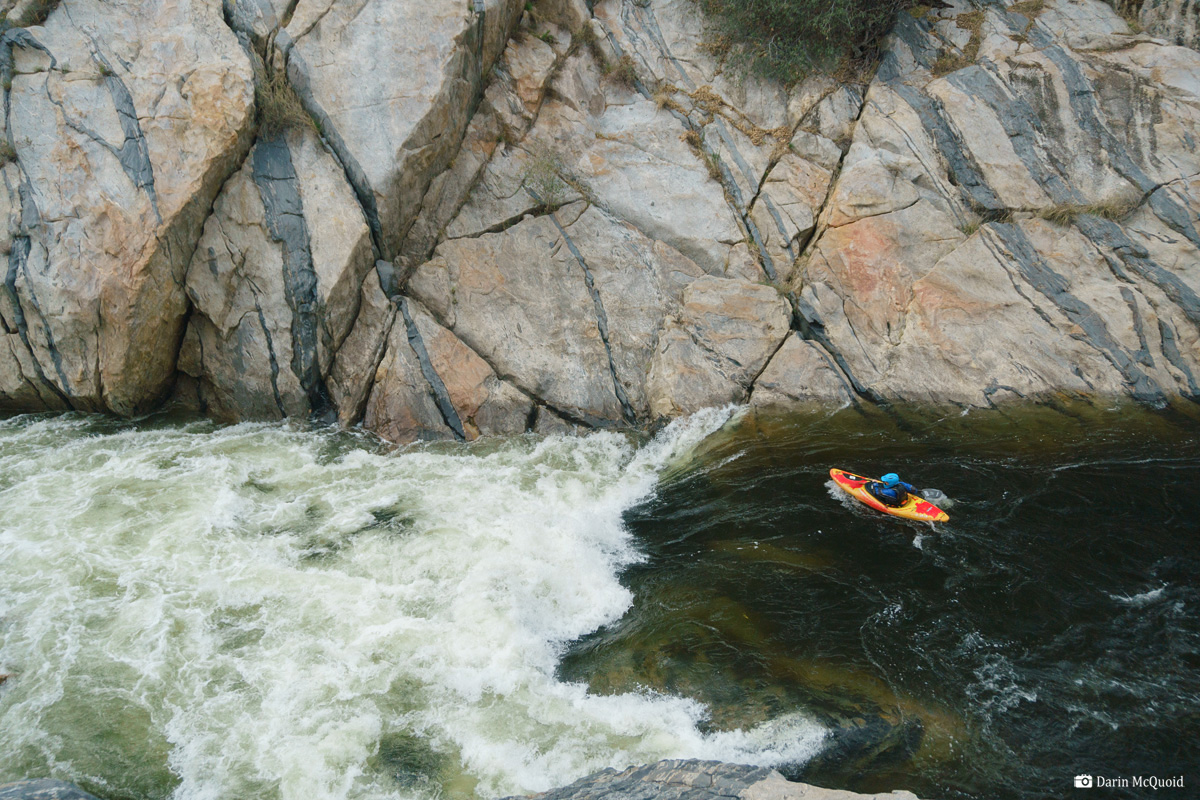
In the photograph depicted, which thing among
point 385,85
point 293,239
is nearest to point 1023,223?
point 385,85

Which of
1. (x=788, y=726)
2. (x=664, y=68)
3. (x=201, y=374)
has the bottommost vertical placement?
(x=788, y=726)

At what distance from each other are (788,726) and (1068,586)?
327cm

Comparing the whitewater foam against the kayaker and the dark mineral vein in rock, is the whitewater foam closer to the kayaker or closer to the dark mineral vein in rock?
the dark mineral vein in rock

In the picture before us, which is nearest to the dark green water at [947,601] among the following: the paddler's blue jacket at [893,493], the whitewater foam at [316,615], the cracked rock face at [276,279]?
the paddler's blue jacket at [893,493]

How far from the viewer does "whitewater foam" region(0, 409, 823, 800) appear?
5047 mm

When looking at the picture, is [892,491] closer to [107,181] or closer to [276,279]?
[276,279]

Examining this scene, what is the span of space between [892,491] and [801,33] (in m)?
8.52

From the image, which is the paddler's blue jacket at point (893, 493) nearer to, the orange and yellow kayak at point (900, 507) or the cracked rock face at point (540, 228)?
the orange and yellow kayak at point (900, 507)

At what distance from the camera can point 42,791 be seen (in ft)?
13.5

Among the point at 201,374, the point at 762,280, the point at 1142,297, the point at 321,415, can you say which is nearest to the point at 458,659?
the point at 321,415

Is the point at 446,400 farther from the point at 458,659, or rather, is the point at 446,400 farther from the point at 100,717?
the point at 100,717

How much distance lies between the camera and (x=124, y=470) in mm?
8203

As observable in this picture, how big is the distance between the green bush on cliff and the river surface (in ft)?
21.4

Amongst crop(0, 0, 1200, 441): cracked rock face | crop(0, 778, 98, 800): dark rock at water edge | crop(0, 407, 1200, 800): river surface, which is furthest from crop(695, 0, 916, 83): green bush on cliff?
crop(0, 778, 98, 800): dark rock at water edge
